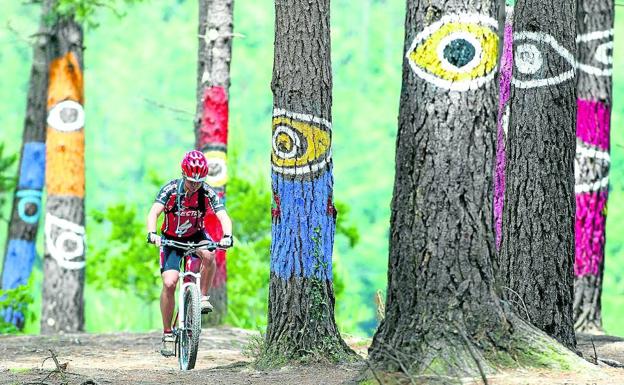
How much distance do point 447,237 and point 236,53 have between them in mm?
35605

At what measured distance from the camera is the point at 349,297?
3753 centimetres

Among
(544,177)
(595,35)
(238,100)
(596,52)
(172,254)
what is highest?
(238,100)

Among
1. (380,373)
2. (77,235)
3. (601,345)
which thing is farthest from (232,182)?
(380,373)

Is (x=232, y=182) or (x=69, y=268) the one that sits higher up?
(x=232, y=182)

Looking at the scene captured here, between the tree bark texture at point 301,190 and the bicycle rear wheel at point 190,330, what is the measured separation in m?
0.58

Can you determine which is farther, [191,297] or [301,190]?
[191,297]

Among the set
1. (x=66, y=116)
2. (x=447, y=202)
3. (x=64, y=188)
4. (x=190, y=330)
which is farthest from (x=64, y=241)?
→ (x=447, y=202)

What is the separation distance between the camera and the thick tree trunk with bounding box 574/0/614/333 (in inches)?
537

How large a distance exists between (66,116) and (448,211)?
9.94 meters

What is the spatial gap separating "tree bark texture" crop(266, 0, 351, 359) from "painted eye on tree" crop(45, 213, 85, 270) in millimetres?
7181

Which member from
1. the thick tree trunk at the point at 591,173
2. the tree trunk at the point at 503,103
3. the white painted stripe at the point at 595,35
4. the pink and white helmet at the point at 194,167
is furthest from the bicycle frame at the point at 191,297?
the white painted stripe at the point at 595,35

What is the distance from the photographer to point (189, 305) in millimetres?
9289

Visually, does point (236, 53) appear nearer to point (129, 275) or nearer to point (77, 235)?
point (129, 275)

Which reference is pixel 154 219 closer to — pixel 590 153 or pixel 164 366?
pixel 164 366
